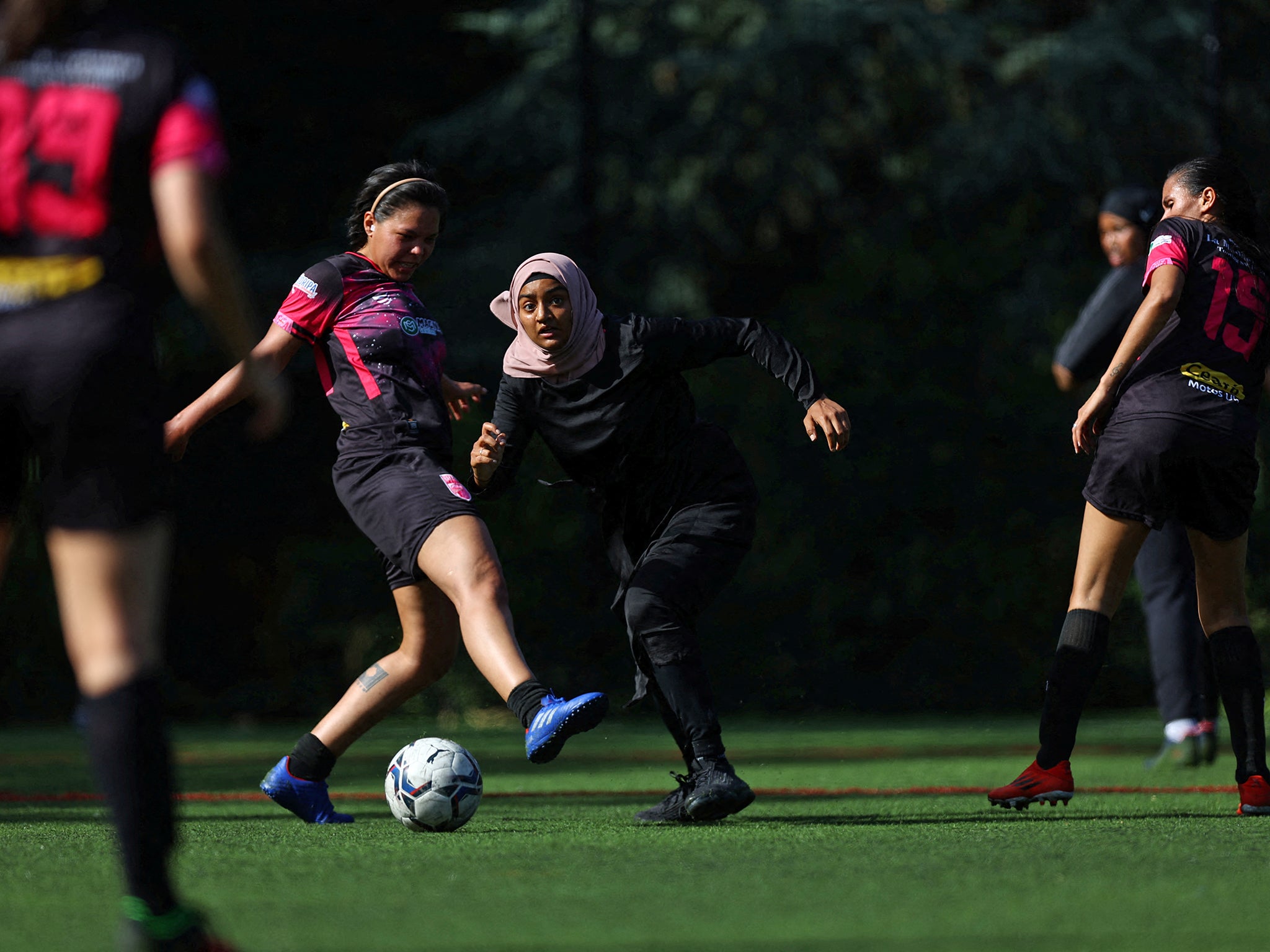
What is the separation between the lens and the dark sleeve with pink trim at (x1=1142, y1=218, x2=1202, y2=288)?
619cm

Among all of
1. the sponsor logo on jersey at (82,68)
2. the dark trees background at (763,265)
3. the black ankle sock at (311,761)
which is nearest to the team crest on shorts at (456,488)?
the black ankle sock at (311,761)

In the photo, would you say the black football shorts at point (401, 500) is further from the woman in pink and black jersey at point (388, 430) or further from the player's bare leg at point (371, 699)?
the player's bare leg at point (371, 699)

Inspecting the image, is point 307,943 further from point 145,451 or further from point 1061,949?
point 1061,949

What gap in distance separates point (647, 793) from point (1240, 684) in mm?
2658

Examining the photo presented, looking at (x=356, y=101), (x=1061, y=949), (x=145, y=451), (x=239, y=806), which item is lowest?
(x=239, y=806)

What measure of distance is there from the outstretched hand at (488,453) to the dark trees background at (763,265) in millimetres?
8292

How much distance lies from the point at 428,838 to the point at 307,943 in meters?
2.03

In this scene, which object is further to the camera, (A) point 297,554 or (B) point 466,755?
(A) point 297,554

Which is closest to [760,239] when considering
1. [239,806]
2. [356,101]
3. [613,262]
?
[613,262]

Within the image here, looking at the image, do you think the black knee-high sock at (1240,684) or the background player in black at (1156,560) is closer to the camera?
the black knee-high sock at (1240,684)

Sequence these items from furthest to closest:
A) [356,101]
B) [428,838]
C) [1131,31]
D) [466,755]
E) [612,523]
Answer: [356,101]
[1131,31]
[612,523]
[466,755]
[428,838]

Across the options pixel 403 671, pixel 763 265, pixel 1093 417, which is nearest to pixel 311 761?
pixel 403 671

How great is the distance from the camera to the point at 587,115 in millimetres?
16297

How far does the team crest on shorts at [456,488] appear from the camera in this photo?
622cm
